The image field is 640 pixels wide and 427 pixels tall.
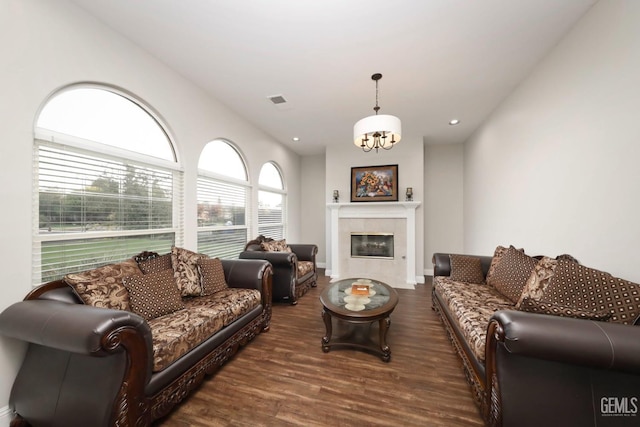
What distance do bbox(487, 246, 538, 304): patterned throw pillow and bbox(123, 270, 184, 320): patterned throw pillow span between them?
3.06 m

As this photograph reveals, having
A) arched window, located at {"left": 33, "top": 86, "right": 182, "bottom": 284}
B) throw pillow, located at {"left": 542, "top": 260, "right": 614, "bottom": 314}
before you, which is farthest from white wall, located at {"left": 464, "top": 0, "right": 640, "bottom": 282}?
arched window, located at {"left": 33, "top": 86, "right": 182, "bottom": 284}

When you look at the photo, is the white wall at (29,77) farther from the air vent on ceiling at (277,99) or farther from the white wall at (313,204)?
the white wall at (313,204)

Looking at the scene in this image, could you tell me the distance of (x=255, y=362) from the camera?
6.59 ft

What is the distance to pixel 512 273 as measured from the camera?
2270 millimetres

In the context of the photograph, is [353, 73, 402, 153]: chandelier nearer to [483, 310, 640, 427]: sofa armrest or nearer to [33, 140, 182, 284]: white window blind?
[483, 310, 640, 427]: sofa armrest

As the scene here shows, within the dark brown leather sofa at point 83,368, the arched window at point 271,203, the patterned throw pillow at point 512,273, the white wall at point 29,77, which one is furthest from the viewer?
the arched window at point 271,203

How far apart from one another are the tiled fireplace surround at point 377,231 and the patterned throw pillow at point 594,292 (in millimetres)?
2754

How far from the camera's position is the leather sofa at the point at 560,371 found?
3.36 feet

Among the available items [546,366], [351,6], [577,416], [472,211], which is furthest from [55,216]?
[472,211]

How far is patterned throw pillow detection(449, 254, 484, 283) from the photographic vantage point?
2805 millimetres

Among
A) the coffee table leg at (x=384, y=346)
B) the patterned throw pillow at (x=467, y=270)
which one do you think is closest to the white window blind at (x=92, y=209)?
the coffee table leg at (x=384, y=346)

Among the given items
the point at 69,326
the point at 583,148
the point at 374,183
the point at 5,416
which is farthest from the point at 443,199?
the point at 5,416

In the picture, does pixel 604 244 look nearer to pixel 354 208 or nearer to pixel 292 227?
pixel 354 208

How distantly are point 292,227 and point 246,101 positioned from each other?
3.03 meters
